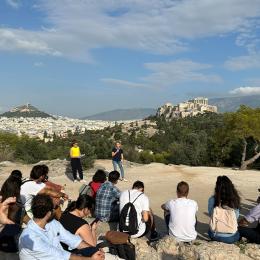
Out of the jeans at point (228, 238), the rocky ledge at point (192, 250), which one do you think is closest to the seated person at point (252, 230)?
the jeans at point (228, 238)

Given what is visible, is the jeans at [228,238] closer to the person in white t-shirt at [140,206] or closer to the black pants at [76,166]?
the person in white t-shirt at [140,206]

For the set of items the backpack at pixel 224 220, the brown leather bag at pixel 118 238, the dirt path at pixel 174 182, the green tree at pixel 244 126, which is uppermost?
the green tree at pixel 244 126

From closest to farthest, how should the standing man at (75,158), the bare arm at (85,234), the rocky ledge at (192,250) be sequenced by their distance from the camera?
the bare arm at (85,234) → the rocky ledge at (192,250) → the standing man at (75,158)

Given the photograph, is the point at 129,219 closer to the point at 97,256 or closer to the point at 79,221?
the point at 79,221

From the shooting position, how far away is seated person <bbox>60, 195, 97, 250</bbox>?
19.5 ft

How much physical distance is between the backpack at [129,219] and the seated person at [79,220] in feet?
3.86

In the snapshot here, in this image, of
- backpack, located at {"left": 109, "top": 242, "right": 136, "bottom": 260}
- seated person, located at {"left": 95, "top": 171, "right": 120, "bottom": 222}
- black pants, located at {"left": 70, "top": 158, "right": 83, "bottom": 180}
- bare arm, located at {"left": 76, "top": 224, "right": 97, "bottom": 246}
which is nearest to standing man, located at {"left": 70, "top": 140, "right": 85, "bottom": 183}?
black pants, located at {"left": 70, "top": 158, "right": 83, "bottom": 180}

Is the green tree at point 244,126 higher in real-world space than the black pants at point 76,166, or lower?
higher

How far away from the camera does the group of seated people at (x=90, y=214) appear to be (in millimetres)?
4781

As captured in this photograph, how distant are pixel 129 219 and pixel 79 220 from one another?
1.57 metres

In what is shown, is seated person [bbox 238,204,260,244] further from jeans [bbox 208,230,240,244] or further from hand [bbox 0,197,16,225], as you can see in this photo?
hand [bbox 0,197,16,225]

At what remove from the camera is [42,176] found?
28.1 ft

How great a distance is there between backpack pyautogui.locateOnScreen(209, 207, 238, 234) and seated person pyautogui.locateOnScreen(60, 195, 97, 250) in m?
2.32

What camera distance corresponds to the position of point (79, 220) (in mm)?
6047
